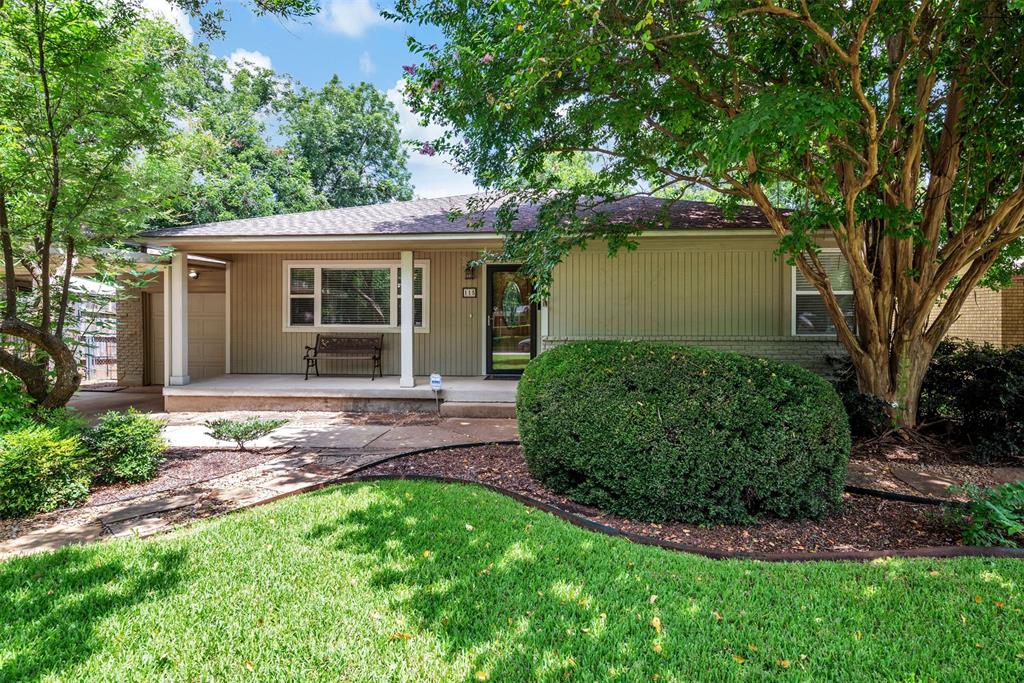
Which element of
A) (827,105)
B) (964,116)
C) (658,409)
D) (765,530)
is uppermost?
(964,116)

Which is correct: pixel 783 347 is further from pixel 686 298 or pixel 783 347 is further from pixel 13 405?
pixel 13 405

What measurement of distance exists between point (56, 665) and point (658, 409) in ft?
11.4

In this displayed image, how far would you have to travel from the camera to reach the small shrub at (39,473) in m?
3.75

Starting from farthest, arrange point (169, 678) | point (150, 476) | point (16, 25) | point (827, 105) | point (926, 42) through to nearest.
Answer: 1. point (926, 42)
2. point (150, 476)
3. point (16, 25)
4. point (827, 105)
5. point (169, 678)

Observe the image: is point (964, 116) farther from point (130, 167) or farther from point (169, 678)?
point (130, 167)

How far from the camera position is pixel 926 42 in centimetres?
493

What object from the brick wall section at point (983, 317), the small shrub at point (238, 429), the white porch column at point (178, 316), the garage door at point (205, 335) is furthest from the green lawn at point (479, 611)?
the brick wall section at point (983, 317)

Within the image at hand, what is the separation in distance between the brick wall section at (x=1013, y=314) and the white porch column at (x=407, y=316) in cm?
1351

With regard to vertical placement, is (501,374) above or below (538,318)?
below

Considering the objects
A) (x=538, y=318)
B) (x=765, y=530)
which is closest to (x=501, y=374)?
(x=538, y=318)

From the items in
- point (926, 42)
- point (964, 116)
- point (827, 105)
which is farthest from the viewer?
point (964, 116)

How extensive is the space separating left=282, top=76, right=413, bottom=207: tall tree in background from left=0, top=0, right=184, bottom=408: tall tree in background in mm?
19635

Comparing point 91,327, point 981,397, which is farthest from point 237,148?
point 981,397

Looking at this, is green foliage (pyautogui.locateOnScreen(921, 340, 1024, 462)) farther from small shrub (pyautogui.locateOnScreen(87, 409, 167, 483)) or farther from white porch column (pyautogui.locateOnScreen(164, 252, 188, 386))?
white porch column (pyautogui.locateOnScreen(164, 252, 188, 386))
